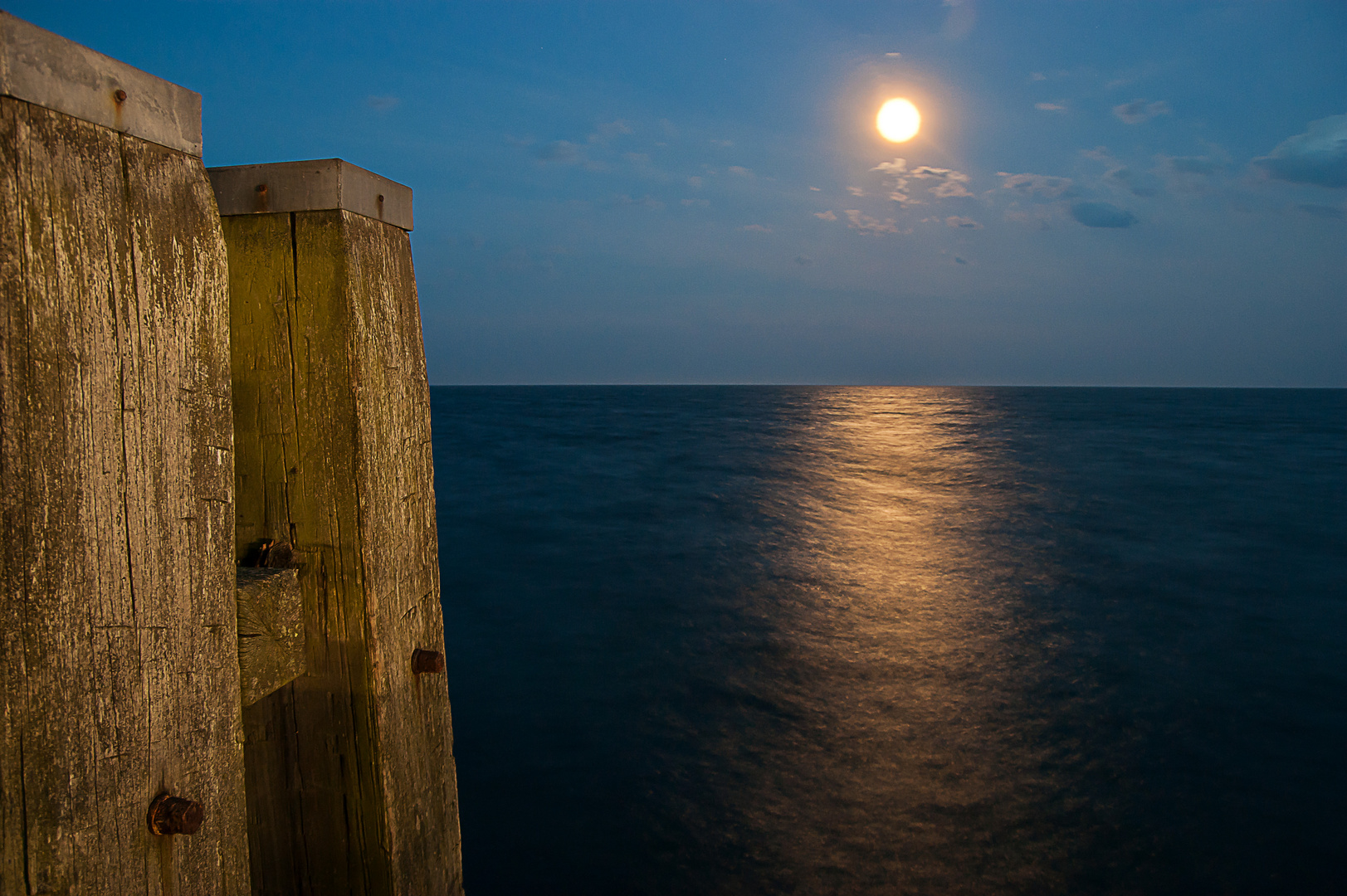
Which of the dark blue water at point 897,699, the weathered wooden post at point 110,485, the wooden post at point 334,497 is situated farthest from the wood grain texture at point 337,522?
the dark blue water at point 897,699

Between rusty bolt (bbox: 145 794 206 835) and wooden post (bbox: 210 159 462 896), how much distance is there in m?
0.32

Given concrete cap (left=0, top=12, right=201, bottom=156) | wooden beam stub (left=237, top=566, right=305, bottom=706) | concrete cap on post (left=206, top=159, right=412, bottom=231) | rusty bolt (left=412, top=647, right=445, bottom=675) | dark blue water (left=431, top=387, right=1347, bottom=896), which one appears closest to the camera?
concrete cap (left=0, top=12, right=201, bottom=156)

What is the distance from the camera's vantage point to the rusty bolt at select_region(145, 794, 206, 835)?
2.84 feet

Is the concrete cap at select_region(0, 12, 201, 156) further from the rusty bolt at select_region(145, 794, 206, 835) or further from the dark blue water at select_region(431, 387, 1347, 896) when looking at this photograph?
the dark blue water at select_region(431, 387, 1347, 896)

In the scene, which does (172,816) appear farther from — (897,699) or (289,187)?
(897,699)

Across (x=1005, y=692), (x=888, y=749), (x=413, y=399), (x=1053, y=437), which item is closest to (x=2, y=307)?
(x=413, y=399)

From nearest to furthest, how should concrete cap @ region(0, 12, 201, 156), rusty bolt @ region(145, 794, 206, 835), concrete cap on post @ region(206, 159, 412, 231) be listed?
concrete cap @ region(0, 12, 201, 156) < rusty bolt @ region(145, 794, 206, 835) < concrete cap on post @ region(206, 159, 412, 231)

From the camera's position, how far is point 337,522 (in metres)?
1.16

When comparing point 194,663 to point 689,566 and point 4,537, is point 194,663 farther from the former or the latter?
point 689,566

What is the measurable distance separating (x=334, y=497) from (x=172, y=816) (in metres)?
0.46

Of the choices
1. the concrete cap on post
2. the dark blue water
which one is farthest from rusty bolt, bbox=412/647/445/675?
the dark blue water

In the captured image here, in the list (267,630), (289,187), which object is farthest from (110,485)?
(289,187)

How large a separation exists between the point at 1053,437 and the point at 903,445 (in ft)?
21.7

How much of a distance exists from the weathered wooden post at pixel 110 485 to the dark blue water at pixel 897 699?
125 inches
